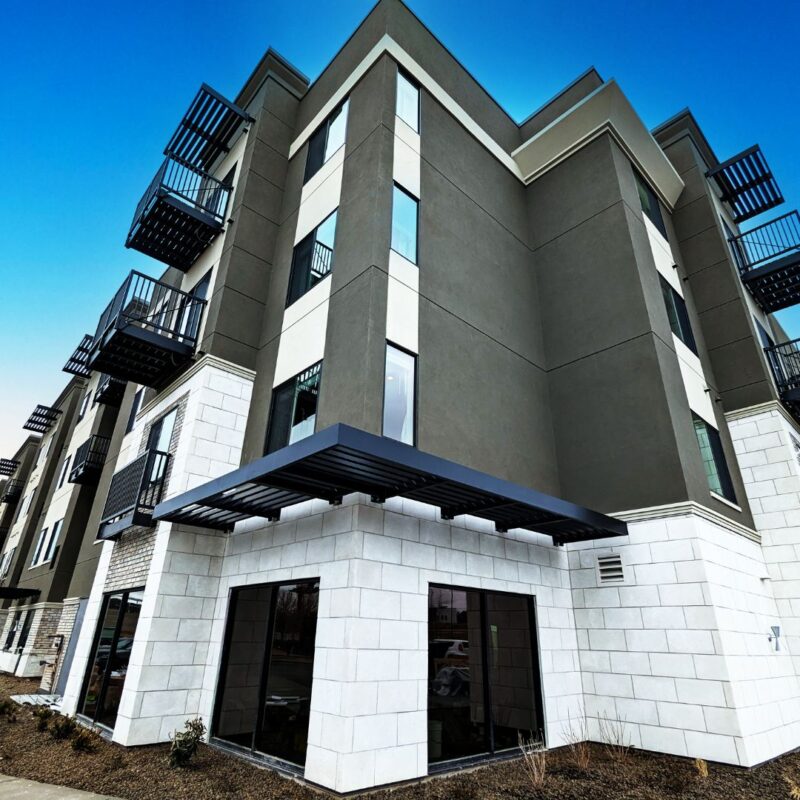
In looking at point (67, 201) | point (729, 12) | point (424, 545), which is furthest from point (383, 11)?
point (67, 201)

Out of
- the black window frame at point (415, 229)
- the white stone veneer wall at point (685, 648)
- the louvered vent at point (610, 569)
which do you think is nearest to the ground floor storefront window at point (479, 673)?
the white stone veneer wall at point (685, 648)

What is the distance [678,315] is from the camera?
1201 centimetres

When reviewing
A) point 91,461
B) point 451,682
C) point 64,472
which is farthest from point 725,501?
point 64,472

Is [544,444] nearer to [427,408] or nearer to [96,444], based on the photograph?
[427,408]

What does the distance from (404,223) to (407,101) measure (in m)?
3.51

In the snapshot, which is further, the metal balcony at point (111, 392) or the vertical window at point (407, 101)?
the metal balcony at point (111, 392)

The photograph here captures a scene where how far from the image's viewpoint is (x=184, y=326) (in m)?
11.8

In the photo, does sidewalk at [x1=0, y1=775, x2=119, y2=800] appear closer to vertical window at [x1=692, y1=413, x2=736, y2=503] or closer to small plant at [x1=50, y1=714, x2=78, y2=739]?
small plant at [x1=50, y1=714, x2=78, y2=739]

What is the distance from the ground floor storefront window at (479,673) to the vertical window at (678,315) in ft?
25.0

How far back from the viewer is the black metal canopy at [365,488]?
5.34 m

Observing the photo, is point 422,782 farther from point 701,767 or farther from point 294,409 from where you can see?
point 294,409

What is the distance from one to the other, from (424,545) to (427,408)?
7.52 feet

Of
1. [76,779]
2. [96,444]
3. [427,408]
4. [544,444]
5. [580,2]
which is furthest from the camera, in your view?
[96,444]

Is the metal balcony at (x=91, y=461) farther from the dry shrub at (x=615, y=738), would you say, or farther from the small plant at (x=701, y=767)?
the small plant at (x=701, y=767)
